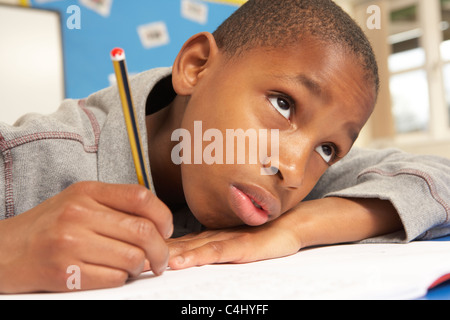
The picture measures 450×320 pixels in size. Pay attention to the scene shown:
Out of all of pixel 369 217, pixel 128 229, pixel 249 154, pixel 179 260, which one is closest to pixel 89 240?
Result: pixel 128 229

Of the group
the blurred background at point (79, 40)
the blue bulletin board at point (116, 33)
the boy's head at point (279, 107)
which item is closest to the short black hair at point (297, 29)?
the boy's head at point (279, 107)

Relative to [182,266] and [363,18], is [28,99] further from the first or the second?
[363,18]

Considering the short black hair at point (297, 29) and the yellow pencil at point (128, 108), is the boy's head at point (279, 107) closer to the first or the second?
the short black hair at point (297, 29)

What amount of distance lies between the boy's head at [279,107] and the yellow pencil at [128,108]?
21 centimetres

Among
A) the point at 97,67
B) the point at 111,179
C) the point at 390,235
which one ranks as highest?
the point at 97,67

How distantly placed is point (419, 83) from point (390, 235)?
3.60m

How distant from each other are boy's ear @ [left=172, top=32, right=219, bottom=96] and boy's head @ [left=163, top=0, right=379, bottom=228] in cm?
2

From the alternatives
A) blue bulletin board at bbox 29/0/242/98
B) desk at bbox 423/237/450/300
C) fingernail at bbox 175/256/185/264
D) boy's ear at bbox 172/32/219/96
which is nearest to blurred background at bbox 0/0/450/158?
blue bulletin board at bbox 29/0/242/98

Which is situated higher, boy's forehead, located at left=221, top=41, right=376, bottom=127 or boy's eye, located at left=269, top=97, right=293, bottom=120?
boy's forehead, located at left=221, top=41, right=376, bottom=127

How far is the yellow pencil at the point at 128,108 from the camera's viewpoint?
0.33m

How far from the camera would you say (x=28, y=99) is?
2.21 m

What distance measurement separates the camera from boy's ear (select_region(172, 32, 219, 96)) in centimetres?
75

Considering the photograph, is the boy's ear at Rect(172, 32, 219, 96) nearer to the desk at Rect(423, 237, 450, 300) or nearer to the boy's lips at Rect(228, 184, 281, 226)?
the boy's lips at Rect(228, 184, 281, 226)
